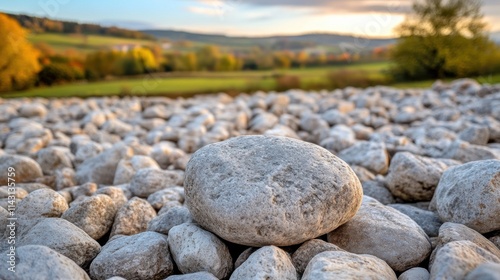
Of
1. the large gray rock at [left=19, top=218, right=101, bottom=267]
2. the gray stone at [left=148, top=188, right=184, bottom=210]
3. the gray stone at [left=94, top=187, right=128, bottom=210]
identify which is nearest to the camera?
the large gray rock at [left=19, top=218, right=101, bottom=267]

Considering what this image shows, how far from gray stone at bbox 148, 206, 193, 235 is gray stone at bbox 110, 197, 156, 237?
219 millimetres

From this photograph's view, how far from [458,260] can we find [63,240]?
8.69ft

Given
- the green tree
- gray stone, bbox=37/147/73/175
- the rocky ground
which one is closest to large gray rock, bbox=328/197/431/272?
the rocky ground

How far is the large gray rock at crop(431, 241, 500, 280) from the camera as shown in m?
2.35

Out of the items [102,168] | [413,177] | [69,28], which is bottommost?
[102,168]

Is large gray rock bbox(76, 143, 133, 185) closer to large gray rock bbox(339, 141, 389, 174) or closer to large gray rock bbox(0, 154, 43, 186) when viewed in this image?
large gray rock bbox(0, 154, 43, 186)

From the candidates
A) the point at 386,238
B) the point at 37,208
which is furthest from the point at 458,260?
the point at 37,208

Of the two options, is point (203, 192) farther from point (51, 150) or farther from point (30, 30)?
point (30, 30)

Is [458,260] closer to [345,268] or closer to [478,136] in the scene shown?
[345,268]

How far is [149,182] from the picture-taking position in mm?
4824

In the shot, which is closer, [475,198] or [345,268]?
[345,268]

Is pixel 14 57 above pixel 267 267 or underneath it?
underneath

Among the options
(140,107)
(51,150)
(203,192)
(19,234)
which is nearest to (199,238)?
(203,192)

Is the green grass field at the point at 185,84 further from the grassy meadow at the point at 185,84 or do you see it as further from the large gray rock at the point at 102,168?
the large gray rock at the point at 102,168
